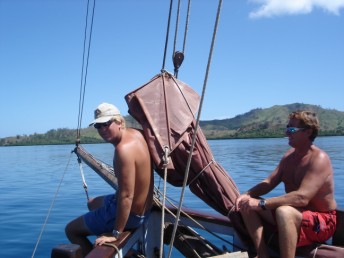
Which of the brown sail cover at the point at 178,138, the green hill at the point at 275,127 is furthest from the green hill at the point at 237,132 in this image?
the brown sail cover at the point at 178,138

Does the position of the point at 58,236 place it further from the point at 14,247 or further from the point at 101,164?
the point at 101,164

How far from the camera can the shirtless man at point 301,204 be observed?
3.05 metres

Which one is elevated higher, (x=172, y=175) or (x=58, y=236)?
(x=172, y=175)

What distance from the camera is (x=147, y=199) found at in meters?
3.48

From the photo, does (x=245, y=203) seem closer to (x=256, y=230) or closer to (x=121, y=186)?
(x=256, y=230)

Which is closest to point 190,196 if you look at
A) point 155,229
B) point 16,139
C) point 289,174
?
point 155,229

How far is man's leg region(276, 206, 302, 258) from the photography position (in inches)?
119

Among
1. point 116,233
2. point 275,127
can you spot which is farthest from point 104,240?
point 275,127

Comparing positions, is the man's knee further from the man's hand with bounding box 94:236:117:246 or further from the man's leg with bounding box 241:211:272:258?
the man's hand with bounding box 94:236:117:246

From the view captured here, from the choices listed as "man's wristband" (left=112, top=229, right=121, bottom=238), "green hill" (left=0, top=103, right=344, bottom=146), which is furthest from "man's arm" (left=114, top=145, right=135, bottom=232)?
"green hill" (left=0, top=103, right=344, bottom=146)

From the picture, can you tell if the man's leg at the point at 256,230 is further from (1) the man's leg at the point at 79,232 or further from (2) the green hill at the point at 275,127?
(2) the green hill at the point at 275,127

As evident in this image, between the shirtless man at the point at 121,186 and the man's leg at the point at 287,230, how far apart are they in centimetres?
115

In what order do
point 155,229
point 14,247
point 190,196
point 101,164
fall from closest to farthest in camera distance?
point 155,229 < point 101,164 < point 14,247 < point 190,196

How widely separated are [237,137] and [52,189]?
12728cm
